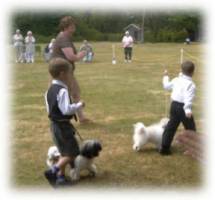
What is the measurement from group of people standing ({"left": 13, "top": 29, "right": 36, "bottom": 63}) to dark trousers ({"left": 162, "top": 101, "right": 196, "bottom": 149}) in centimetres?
1794

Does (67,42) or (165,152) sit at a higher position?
(67,42)

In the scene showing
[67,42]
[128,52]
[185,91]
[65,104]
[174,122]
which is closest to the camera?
[65,104]

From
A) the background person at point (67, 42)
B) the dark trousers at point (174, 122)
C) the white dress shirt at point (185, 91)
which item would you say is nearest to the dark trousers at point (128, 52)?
the background person at point (67, 42)

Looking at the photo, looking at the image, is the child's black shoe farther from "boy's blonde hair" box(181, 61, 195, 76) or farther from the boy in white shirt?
the boy in white shirt

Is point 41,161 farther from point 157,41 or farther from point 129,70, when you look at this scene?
point 157,41

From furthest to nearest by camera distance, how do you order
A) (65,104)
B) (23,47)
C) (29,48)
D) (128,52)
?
(128,52), (23,47), (29,48), (65,104)

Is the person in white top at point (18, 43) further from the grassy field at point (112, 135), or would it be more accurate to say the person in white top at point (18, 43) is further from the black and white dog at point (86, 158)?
the black and white dog at point (86, 158)

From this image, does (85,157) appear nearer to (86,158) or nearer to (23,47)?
(86,158)

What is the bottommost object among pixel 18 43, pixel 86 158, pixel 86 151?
pixel 18 43

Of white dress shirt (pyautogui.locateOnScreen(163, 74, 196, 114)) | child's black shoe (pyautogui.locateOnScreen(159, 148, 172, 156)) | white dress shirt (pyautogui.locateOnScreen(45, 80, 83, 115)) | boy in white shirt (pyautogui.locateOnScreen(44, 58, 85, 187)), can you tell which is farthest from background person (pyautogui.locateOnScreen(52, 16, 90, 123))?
white dress shirt (pyautogui.locateOnScreen(45, 80, 83, 115))

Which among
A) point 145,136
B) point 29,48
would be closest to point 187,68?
point 145,136

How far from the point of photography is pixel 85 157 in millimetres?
5328

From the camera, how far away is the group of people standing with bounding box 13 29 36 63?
2345cm

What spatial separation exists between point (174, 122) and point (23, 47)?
60.6 feet
